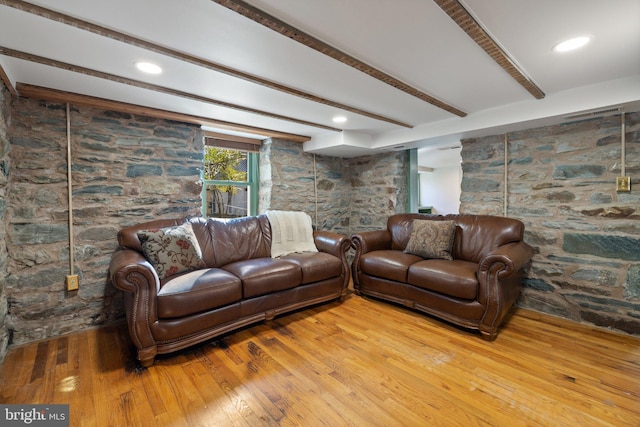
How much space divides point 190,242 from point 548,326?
326 cm

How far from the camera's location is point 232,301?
224cm

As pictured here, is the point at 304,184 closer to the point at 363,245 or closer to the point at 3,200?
the point at 363,245

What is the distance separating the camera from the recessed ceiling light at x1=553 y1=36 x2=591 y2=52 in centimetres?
154

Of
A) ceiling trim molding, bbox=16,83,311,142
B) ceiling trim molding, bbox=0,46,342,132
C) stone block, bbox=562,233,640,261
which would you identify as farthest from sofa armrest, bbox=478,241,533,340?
ceiling trim molding, bbox=16,83,311,142

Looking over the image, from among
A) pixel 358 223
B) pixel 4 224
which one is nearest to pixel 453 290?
pixel 358 223

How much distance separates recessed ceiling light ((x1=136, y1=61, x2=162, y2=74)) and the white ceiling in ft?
0.17

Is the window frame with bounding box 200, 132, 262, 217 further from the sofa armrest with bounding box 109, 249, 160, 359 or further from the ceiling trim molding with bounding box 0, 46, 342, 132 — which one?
the sofa armrest with bounding box 109, 249, 160, 359

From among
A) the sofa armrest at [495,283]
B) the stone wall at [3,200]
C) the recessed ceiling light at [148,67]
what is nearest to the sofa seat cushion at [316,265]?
the sofa armrest at [495,283]

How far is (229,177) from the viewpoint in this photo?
370 centimetres

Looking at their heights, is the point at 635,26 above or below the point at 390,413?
above

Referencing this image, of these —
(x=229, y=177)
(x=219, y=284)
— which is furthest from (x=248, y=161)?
(x=219, y=284)

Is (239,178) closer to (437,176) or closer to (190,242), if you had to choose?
(190,242)

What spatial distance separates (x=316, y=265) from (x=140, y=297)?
1.49m

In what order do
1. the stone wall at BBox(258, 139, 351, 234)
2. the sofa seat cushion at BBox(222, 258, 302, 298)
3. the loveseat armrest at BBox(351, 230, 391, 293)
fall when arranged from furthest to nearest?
1. the stone wall at BBox(258, 139, 351, 234)
2. the loveseat armrest at BBox(351, 230, 391, 293)
3. the sofa seat cushion at BBox(222, 258, 302, 298)
